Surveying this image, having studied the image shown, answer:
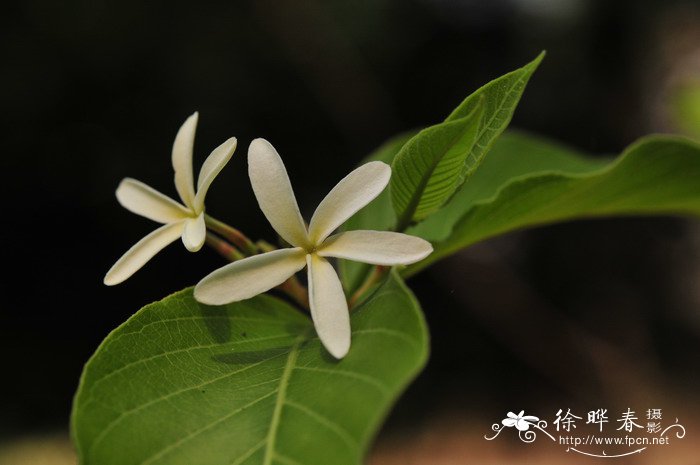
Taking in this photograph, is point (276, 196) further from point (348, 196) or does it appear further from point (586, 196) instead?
point (586, 196)

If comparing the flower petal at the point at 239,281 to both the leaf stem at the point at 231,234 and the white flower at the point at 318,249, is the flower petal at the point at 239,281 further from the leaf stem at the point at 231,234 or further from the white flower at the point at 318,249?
the leaf stem at the point at 231,234

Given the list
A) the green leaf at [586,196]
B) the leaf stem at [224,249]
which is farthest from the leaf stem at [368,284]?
the leaf stem at [224,249]

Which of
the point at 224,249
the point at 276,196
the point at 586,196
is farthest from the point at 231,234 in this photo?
the point at 586,196

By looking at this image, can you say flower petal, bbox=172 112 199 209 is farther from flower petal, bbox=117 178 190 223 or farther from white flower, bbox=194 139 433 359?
white flower, bbox=194 139 433 359

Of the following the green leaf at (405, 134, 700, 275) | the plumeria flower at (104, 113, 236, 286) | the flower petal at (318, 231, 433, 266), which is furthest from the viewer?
the green leaf at (405, 134, 700, 275)

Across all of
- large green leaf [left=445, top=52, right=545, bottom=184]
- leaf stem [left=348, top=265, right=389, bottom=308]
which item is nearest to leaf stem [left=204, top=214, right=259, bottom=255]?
leaf stem [left=348, top=265, right=389, bottom=308]

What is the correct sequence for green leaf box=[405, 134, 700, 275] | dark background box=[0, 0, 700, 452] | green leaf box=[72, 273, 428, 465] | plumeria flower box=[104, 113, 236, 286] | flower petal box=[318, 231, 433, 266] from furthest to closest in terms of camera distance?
dark background box=[0, 0, 700, 452]
green leaf box=[405, 134, 700, 275]
plumeria flower box=[104, 113, 236, 286]
flower petal box=[318, 231, 433, 266]
green leaf box=[72, 273, 428, 465]
